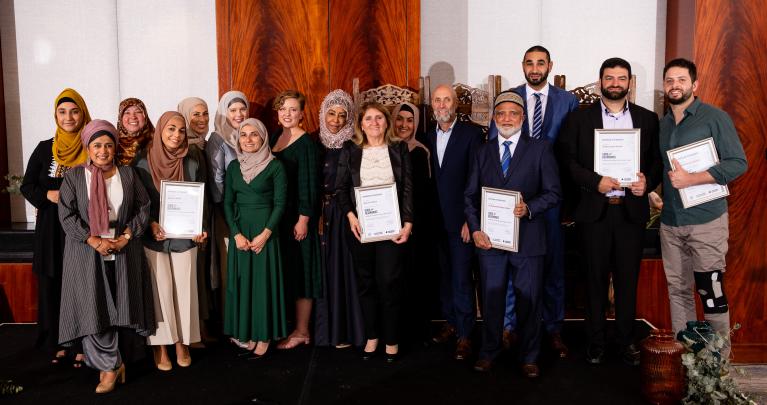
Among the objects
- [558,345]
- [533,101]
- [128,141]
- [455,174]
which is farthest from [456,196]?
[128,141]

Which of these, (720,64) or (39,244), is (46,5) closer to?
(39,244)

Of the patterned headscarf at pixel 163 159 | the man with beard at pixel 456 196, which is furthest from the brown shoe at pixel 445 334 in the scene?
the patterned headscarf at pixel 163 159

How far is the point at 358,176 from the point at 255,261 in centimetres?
79

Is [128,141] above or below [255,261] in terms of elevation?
above

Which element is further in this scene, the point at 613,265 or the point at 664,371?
the point at 613,265

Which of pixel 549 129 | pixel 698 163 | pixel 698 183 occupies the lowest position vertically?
pixel 698 183

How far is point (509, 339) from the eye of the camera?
3.53 metres

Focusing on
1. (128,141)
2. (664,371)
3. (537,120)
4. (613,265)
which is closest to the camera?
(664,371)

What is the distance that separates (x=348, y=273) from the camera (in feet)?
11.5

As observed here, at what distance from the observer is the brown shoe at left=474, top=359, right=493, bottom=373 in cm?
315

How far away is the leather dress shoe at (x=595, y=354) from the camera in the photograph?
325 cm

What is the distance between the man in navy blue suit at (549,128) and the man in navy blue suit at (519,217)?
0.35 meters

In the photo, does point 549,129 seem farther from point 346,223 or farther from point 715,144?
point 346,223

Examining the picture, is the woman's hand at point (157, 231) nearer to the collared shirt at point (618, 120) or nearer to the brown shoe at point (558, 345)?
the brown shoe at point (558, 345)
